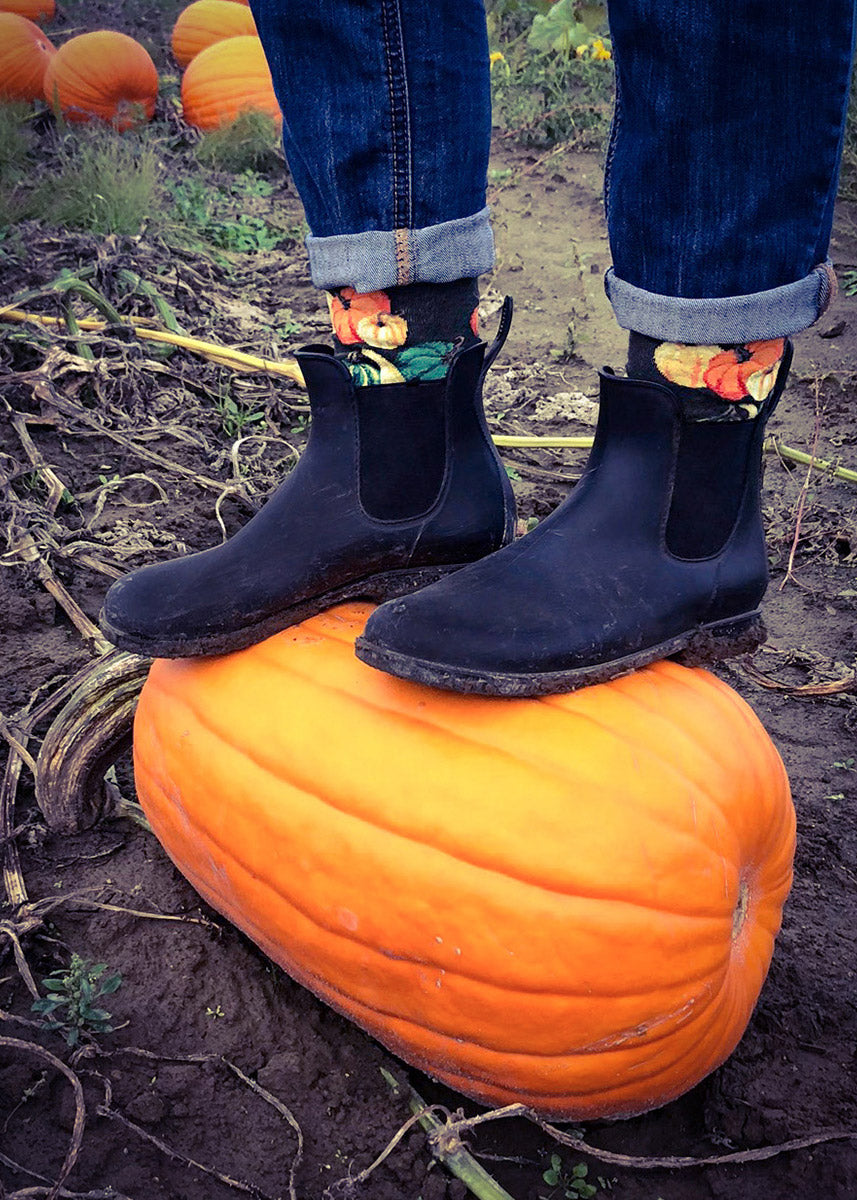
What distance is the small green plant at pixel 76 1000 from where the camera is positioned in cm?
130

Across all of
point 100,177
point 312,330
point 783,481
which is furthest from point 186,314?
point 783,481

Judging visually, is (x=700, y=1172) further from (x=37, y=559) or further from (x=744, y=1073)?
(x=37, y=559)

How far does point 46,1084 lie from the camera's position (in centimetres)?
127

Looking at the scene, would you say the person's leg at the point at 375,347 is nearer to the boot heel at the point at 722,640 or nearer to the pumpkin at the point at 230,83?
the boot heel at the point at 722,640

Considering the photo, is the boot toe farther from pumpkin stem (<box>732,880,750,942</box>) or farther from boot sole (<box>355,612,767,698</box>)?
pumpkin stem (<box>732,880,750,942</box>)

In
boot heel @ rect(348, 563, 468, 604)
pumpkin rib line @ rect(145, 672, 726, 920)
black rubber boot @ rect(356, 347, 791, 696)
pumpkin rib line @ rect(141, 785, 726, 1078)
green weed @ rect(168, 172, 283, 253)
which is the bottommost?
pumpkin rib line @ rect(141, 785, 726, 1078)

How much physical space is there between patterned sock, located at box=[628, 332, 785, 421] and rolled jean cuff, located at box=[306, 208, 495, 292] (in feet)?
0.84

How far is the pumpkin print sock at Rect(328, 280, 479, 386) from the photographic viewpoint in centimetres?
135

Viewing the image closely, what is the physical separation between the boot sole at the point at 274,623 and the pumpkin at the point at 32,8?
6.26 meters

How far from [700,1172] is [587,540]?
2.50ft

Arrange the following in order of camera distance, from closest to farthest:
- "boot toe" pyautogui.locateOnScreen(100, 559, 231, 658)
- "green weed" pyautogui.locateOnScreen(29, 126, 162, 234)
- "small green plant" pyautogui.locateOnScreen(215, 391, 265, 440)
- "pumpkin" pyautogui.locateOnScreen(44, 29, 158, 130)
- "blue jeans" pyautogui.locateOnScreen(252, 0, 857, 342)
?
"blue jeans" pyautogui.locateOnScreen(252, 0, 857, 342) < "boot toe" pyautogui.locateOnScreen(100, 559, 231, 658) < "small green plant" pyautogui.locateOnScreen(215, 391, 265, 440) < "green weed" pyautogui.locateOnScreen(29, 126, 162, 234) < "pumpkin" pyautogui.locateOnScreen(44, 29, 158, 130)

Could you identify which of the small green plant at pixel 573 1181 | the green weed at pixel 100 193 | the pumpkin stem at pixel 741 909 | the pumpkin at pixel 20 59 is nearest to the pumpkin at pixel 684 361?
the pumpkin stem at pixel 741 909

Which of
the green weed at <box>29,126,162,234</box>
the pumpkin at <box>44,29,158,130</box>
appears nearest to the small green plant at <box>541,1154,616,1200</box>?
the green weed at <box>29,126,162,234</box>

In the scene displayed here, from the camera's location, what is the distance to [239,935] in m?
1.50
